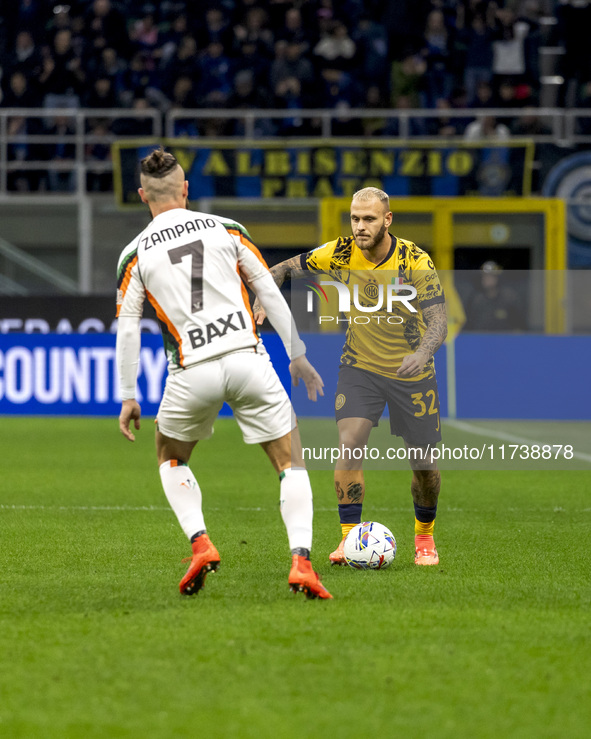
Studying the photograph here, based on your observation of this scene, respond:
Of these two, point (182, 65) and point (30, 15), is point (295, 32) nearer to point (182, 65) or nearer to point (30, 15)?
point (182, 65)

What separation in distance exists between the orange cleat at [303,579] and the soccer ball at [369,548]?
0.95 m

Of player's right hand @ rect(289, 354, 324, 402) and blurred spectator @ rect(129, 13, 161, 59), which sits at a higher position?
blurred spectator @ rect(129, 13, 161, 59)

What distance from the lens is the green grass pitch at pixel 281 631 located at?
3.37 meters

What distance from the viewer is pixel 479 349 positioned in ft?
50.6

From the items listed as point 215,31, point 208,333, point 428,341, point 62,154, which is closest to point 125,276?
point 208,333

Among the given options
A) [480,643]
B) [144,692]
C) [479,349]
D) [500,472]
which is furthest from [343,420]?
[479,349]

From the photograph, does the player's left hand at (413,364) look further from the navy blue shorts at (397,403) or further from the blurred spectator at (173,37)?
the blurred spectator at (173,37)

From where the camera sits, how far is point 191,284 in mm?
4914

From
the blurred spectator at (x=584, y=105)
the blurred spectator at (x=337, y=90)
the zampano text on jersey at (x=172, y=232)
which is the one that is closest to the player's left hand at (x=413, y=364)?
the zampano text on jersey at (x=172, y=232)

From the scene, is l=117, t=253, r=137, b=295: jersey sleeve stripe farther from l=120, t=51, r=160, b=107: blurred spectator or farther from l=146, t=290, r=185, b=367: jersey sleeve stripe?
l=120, t=51, r=160, b=107: blurred spectator

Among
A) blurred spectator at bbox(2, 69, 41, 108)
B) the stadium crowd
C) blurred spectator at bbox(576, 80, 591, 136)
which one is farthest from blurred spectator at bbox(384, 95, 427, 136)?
blurred spectator at bbox(2, 69, 41, 108)

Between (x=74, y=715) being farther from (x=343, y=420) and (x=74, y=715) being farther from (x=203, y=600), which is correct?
(x=343, y=420)

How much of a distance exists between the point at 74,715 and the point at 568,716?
1.40 meters

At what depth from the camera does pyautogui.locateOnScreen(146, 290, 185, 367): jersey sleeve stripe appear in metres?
4.93
